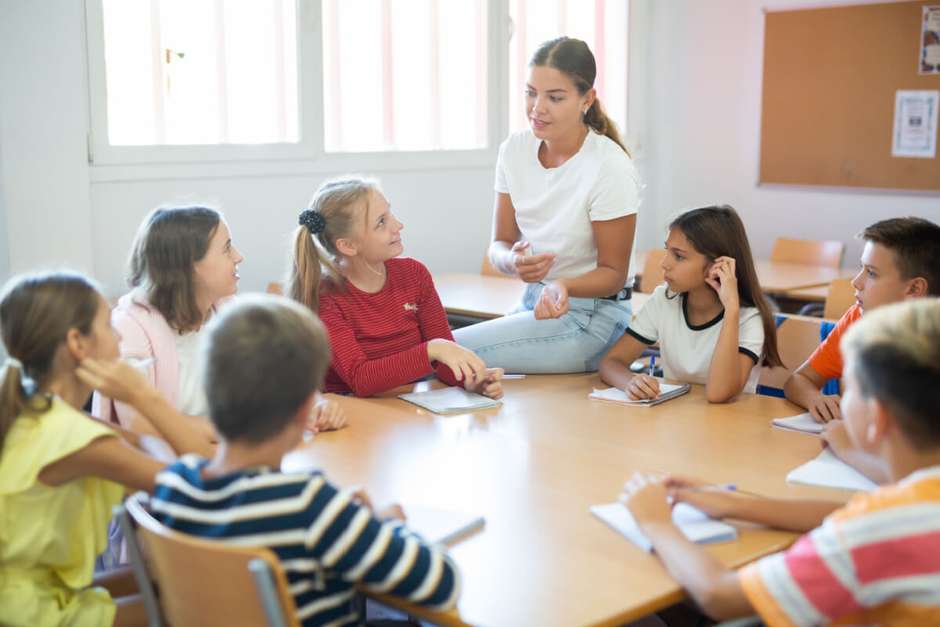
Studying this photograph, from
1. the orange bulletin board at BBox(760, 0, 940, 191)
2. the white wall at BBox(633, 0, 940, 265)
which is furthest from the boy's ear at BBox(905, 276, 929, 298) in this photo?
the white wall at BBox(633, 0, 940, 265)

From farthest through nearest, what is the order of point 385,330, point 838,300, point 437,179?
1. point 437,179
2. point 838,300
3. point 385,330

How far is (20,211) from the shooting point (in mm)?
3947

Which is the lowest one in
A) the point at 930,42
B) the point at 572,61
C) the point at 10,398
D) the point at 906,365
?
the point at 10,398

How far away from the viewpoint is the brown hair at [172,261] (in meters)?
2.42

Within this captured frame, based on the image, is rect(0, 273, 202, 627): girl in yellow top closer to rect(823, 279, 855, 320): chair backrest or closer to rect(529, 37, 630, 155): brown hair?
rect(529, 37, 630, 155): brown hair

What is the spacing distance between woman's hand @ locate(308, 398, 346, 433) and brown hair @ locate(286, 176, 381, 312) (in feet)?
1.61

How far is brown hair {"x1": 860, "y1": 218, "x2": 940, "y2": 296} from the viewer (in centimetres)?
246

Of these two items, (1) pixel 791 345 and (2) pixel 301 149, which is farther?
(2) pixel 301 149

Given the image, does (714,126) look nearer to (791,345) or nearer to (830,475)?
(791,345)

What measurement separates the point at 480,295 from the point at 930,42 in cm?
280

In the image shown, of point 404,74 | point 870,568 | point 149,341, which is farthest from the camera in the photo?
point 404,74

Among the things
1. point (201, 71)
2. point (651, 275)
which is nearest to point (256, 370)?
point (201, 71)

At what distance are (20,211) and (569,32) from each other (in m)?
3.21

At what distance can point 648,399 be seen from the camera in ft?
8.30
